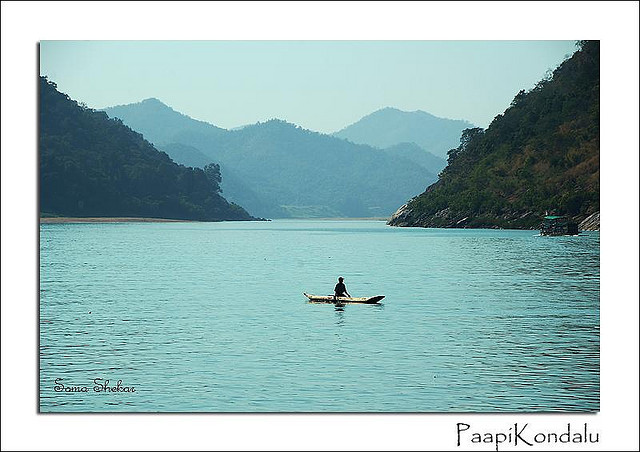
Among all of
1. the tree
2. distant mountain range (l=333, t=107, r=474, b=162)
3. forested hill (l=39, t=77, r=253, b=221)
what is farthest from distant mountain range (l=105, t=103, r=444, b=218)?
distant mountain range (l=333, t=107, r=474, b=162)

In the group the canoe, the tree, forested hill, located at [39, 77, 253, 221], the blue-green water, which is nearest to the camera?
the blue-green water

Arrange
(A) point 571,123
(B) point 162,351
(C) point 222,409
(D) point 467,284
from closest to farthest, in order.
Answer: (C) point 222,409, (B) point 162,351, (D) point 467,284, (A) point 571,123

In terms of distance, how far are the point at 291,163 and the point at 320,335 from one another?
12742mm

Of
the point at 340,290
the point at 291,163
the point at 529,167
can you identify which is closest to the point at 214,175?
the point at 291,163

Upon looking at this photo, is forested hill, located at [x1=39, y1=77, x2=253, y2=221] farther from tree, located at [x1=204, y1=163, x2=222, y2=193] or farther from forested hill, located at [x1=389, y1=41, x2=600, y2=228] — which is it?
forested hill, located at [x1=389, y1=41, x2=600, y2=228]

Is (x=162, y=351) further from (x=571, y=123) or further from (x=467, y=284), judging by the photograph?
(x=571, y=123)

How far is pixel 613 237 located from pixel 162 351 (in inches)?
263

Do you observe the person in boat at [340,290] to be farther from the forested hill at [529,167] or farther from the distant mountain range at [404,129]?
the forested hill at [529,167]

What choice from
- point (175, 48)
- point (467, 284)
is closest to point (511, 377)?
point (175, 48)

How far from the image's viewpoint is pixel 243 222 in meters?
43.1

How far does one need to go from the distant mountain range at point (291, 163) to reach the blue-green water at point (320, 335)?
2.08 m

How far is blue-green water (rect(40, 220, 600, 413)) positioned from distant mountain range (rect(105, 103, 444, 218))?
2.08 m

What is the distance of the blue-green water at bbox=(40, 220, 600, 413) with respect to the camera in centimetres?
1148

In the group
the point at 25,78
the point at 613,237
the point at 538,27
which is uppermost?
the point at 538,27
